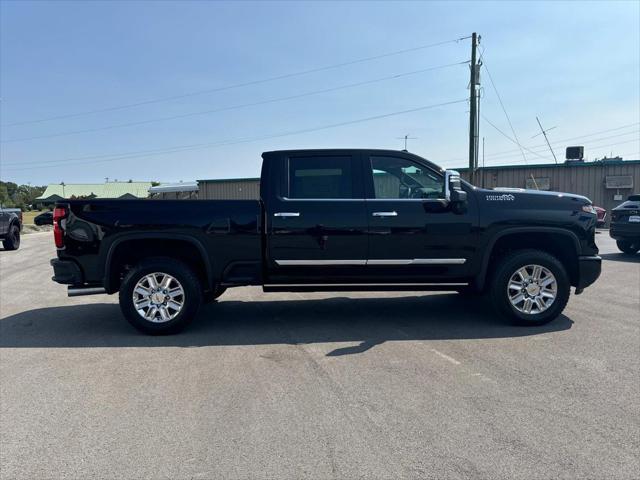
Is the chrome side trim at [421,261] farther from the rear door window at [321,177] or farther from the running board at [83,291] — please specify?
the running board at [83,291]

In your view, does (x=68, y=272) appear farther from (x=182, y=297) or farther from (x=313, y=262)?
(x=313, y=262)

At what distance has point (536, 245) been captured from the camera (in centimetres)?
671

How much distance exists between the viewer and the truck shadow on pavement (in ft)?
19.4

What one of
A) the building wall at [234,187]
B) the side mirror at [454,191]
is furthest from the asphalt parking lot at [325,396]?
the building wall at [234,187]

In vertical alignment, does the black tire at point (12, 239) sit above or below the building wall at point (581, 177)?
below

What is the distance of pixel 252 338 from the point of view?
19.6 feet

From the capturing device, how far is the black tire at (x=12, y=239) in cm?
1733

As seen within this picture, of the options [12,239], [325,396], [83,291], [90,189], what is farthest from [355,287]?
[90,189]

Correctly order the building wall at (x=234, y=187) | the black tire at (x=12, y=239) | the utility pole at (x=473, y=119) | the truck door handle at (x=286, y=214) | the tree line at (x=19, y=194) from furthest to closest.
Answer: the tree line at (x=19, y=194) < the building wall at (x=234, y=187) < the utility pole at (x=473, y=119) < the black tire at (x=12, y=239) < the truck door handle at (x=286, y=214)

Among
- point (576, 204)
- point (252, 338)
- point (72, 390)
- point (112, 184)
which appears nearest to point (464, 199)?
point (576, 204)

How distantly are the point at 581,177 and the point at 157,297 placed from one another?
86.2 ft

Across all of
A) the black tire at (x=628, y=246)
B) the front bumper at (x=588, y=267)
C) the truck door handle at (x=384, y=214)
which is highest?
the truck door handle at (x=384, y=214)

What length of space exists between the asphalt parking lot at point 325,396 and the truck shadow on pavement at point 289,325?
38 millimetres

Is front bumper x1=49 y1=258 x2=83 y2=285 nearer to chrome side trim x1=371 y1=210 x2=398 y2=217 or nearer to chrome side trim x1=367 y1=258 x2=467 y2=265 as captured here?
chrome side trim x1=367 y1=258 x2=467 y2=265
